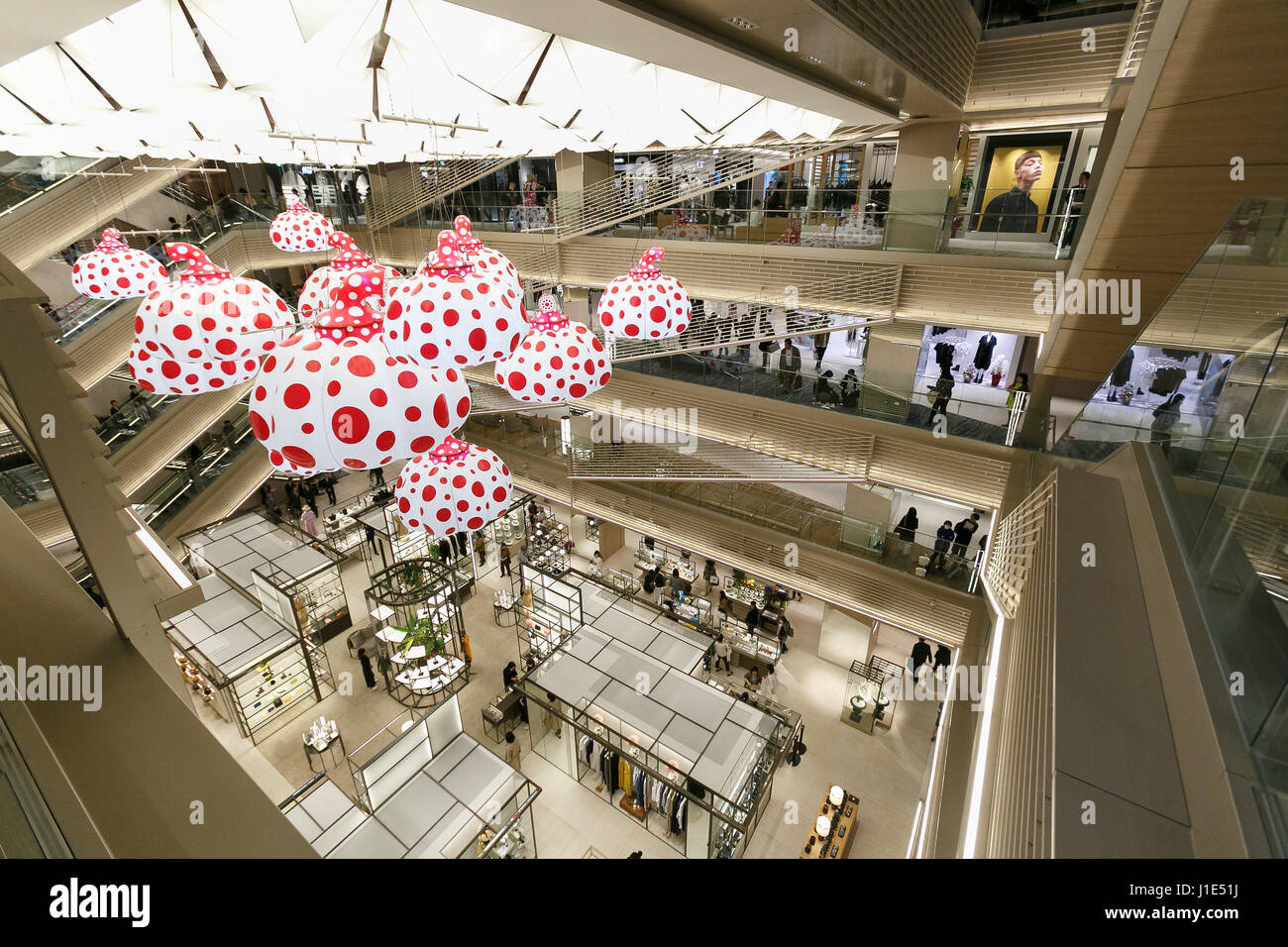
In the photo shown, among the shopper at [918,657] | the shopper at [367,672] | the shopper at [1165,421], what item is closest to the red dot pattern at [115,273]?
the shopper at [367,672]

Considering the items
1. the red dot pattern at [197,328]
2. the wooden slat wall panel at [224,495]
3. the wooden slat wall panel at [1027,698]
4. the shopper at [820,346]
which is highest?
the red dot pattern at [197,328]

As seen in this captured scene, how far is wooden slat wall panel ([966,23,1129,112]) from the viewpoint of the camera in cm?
721

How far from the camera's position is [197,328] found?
4.21 meters

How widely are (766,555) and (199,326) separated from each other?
31.6 feet

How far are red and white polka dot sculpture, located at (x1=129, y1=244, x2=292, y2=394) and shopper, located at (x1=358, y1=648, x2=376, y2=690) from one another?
7649 mm

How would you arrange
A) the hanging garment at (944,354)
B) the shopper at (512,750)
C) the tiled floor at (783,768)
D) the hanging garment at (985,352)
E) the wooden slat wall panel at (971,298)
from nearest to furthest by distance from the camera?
the wooden slat wall panel at (971,298) → the tiled floor at (783,768) → the shopper at (512,750) → the hanging garment at (944,354) → the hanging garment at (985,352)

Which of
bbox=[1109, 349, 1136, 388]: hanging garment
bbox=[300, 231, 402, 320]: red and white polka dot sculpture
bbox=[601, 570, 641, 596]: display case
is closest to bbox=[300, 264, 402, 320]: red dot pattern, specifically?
bbox=[300, 231, 402, 320]: red and white polka dot sculpture

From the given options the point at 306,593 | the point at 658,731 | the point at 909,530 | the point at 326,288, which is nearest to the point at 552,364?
the point at 326,288

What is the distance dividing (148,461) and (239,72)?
434 inches

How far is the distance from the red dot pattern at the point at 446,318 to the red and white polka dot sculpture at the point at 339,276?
14 centimetres

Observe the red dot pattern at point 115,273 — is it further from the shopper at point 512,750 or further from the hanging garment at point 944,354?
the hanging garment at point 944,354

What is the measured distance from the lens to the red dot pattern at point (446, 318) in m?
3.37

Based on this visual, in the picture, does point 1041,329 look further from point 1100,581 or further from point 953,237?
point 1100,581

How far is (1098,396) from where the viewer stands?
5.32 meters
